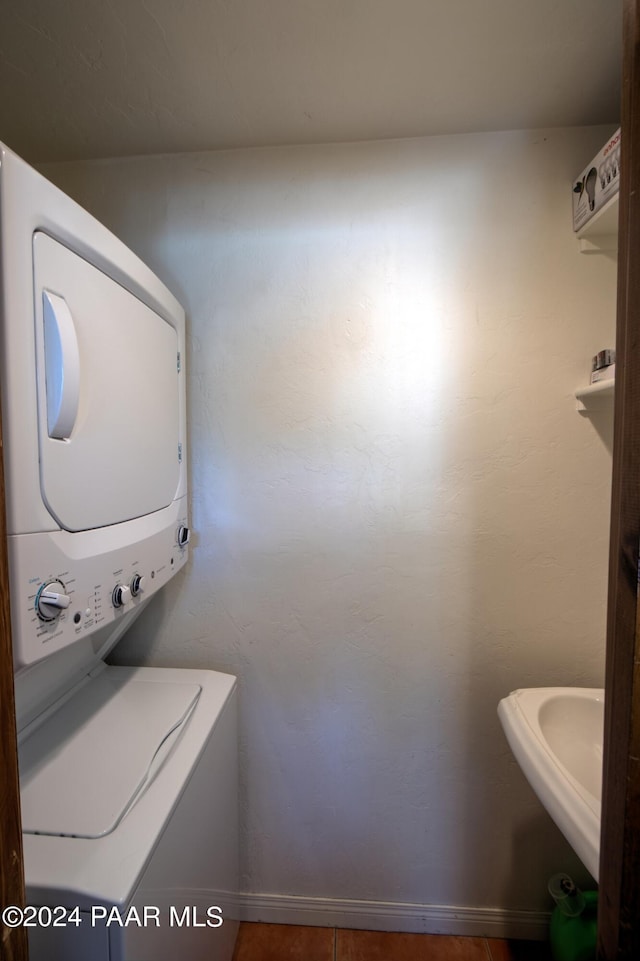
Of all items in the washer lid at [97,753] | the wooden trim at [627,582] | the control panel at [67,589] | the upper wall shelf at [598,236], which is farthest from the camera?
the upper wall shelf at [598,236]

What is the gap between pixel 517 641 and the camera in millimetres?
1271

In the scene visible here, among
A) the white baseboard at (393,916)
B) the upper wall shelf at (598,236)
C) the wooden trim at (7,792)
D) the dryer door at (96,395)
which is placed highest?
the upper wall shelf at (598,236)

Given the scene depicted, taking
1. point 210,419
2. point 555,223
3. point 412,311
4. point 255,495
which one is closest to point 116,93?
point 210,419

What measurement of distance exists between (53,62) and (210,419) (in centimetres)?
92

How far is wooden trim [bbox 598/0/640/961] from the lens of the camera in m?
0.43

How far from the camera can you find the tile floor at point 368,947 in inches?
49.1

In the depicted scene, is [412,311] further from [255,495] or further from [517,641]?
[517,641]

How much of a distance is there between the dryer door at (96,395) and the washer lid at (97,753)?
0.53 meters

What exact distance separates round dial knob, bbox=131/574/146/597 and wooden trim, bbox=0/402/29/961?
1.34ft

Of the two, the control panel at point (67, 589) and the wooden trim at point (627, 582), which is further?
the control panel at point (67, 589)

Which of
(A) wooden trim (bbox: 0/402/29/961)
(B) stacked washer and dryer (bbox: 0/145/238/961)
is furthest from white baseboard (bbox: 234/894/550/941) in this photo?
(A) wooden trim (bbox: 0/402/29/961)

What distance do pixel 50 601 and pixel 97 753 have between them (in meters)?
0.50

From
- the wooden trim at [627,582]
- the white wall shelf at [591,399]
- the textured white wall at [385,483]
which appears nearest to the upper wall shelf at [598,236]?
the textured white wall at [385,483]

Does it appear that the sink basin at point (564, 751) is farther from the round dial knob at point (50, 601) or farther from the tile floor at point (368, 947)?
the round dial knob at point (50, 601)
